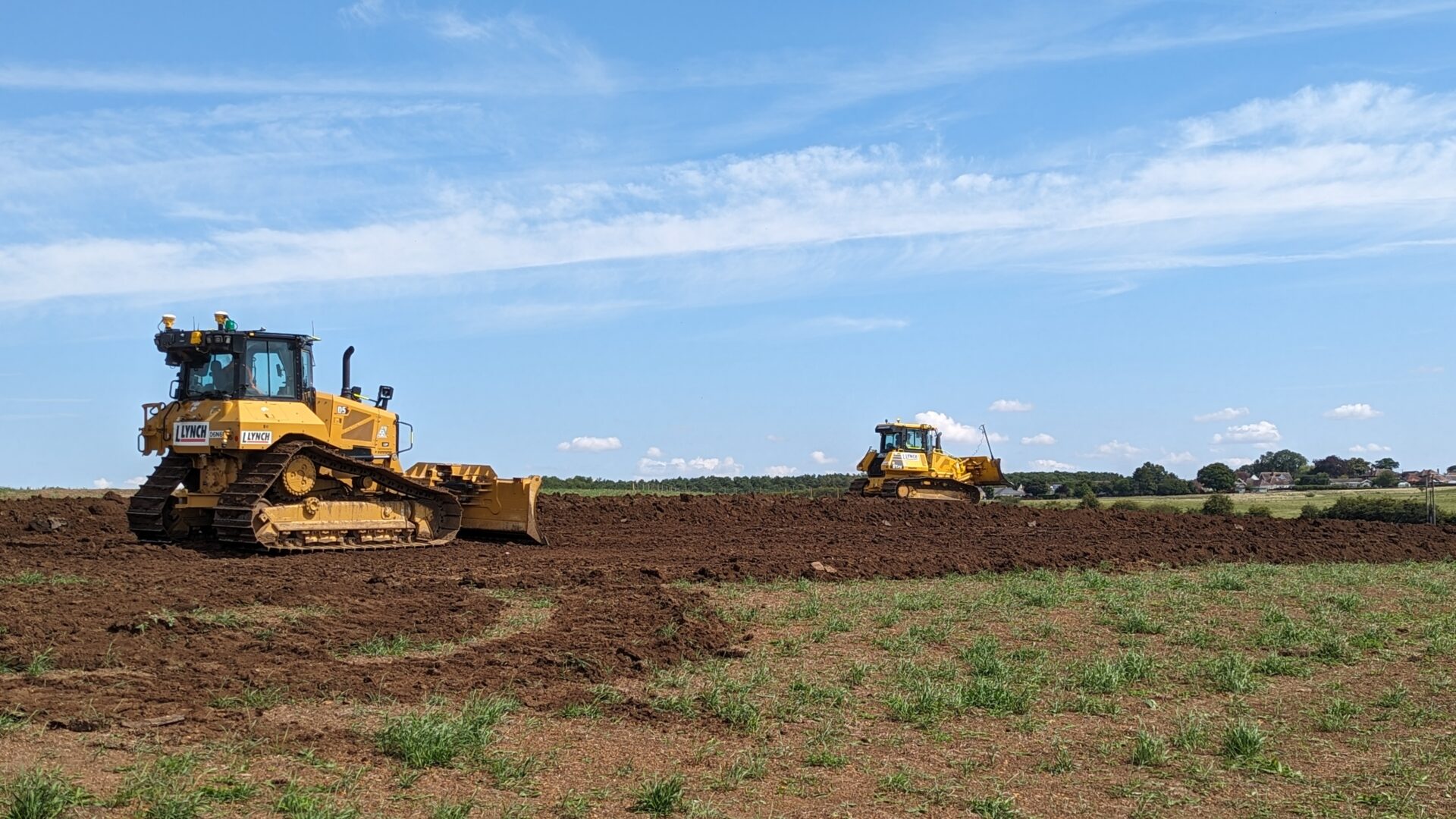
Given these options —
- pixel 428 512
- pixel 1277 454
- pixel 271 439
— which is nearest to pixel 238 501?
pixel 271 439

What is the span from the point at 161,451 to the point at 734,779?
15.7 metres

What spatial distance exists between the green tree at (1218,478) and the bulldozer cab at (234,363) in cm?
5259

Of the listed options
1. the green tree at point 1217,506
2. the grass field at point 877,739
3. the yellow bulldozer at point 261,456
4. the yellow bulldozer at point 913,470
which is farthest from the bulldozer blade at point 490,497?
the green tree at point 1217,506

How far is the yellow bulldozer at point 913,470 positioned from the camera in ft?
132

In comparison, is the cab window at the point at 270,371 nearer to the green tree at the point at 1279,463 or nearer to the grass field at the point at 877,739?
the grass field at the point at 877,739

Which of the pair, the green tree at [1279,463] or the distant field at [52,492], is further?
the green tree at [1279,463]

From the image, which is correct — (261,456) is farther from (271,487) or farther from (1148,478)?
(1148,478)

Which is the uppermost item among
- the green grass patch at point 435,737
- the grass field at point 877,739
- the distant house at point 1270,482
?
the distant house at point 1270,482

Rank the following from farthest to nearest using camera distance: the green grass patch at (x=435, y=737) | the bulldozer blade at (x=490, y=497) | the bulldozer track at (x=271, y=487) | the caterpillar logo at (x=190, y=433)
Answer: the bulldozer blade at (x=490, y=497)
the caterpillar logo at (x=190, y=433)
the bulldozer track at (x=271, y=487)
the green grass patch at (x=435, y=737)

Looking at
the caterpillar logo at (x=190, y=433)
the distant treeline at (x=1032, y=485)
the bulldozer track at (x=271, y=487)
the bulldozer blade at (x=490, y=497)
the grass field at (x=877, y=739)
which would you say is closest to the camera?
the grass field at (x=877, y=739)

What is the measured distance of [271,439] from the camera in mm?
18781

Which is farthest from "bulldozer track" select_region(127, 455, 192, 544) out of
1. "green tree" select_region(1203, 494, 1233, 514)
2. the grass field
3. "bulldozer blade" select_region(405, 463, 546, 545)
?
"green tree" select_region(1203, 494, 1233, 514)

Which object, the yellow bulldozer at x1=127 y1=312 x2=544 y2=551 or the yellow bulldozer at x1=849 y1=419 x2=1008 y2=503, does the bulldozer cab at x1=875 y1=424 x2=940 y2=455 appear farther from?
the yellow bulldozer at x1=127 y1=312 x2=544 y2=551

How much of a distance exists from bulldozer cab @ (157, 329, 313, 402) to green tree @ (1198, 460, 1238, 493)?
173 ft
